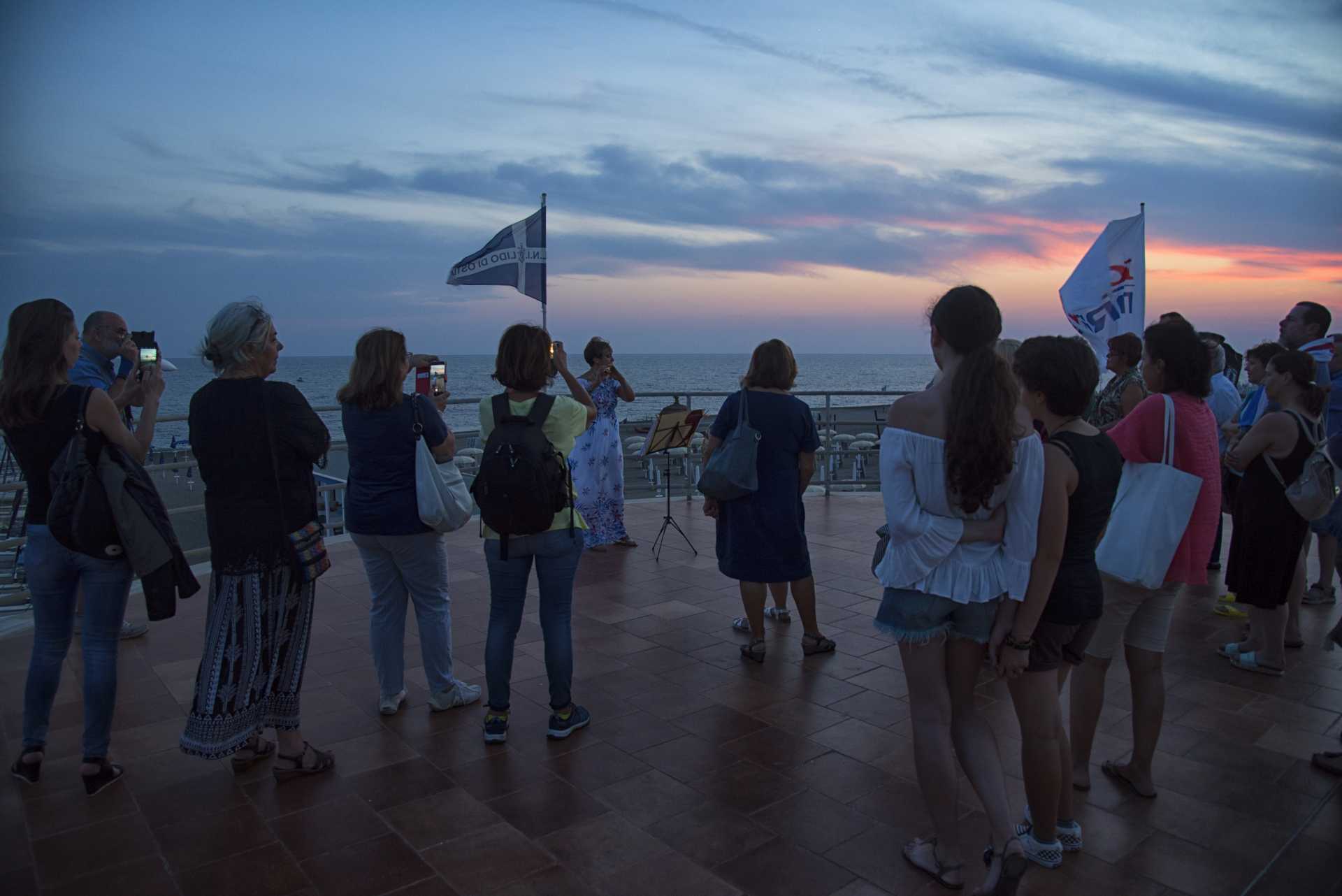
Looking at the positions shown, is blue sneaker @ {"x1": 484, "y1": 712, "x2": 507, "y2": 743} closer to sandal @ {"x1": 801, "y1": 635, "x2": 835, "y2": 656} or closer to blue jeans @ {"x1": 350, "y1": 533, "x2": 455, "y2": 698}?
blue jeans @ {"x1": 350, "y1": 533, "x2": 455, "y2": 698}

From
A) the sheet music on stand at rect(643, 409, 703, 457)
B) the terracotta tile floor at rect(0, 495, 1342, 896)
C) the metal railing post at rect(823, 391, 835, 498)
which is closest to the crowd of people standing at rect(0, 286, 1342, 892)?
the terracotta tile floor at rect(0, 495, 1342, 896)

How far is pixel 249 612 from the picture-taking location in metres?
3.12

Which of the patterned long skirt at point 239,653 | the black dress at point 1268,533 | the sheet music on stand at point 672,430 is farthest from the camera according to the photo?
the sheet music on stand at point 672,430

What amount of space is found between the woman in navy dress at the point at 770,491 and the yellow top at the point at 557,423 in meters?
1.04

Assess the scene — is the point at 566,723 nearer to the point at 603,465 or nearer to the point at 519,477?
the point at 519,477

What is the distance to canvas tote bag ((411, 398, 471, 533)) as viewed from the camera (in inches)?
138

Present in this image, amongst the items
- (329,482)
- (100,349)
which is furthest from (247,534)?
(329,482)

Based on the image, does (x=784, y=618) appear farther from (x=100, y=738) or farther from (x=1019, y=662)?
(x=100, y=738)

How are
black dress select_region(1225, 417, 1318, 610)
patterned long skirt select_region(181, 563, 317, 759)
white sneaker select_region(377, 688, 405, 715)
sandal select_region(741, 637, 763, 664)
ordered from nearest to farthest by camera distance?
1. patterned long skirt select_region(181, 563, 317, 759)
2. white sneaker select_region(377, 688, 405, 715)
3. black dress select_region(1225, 417, 1318, 610)
4. sandal select_region(741, 637, 763, 664)

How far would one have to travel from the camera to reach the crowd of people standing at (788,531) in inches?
93.5

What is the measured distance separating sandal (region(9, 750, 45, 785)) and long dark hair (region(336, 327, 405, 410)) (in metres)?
1.69

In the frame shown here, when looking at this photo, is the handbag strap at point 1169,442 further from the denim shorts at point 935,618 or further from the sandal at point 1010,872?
the sandal at point 1010,872

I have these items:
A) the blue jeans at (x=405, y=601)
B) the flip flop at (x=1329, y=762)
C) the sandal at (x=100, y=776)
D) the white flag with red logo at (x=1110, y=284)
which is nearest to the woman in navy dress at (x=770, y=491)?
the blue jeans at (x=405, y=601)

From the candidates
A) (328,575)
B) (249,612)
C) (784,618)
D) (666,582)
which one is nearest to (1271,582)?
(784,618)
